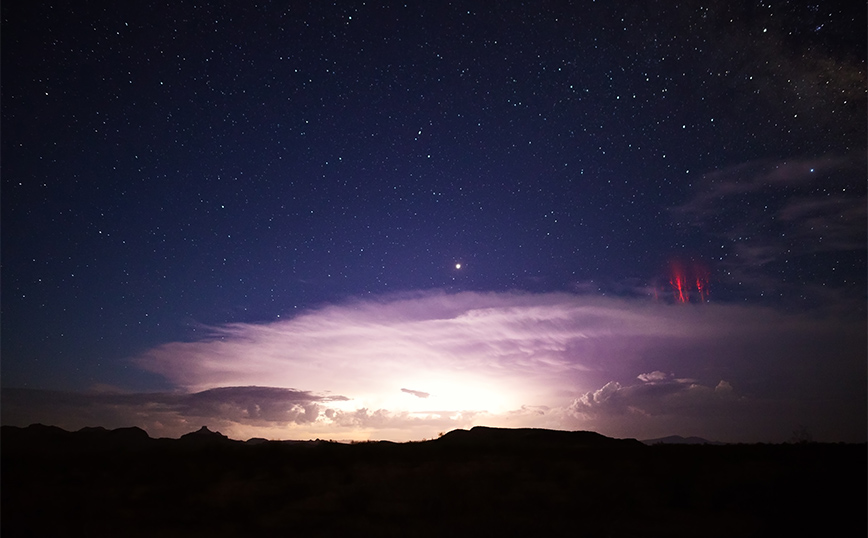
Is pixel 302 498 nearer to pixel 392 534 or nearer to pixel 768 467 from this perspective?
pixel 392 534

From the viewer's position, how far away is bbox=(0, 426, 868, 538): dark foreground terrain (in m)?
12.5

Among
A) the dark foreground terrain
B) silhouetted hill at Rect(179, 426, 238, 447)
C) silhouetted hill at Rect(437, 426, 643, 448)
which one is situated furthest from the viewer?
silhouetted hill at Rect(179, 426, 238, 447)

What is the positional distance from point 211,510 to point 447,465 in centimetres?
904

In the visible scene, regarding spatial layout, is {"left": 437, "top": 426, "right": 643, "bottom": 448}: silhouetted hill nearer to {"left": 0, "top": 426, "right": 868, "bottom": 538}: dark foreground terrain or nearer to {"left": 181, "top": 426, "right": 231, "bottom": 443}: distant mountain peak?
{"left": 0, "top": 426, "right": 868, "bottom": 538}: dark foreground terrain

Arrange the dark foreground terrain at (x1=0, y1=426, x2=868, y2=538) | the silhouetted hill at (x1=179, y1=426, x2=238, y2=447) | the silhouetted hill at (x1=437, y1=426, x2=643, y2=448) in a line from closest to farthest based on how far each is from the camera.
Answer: the dark foreground terrain at (x1=0, y1=426, x2=868, y2=538) < the silhouetted hill at (x1=437, y1=426, x2=643, y2=448) < the silhouetted hill at (x1=179, y1=426, x2=238, y2=447)

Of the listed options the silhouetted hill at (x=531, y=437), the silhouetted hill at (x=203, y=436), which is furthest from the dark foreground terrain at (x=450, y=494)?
the silhouetted hill at (x=203, y=436)

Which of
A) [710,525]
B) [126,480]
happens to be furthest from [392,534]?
[126,480]

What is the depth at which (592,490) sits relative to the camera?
15484mm

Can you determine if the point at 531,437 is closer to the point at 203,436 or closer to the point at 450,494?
the point at 450,494

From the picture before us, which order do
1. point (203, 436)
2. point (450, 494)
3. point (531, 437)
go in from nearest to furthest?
point (450, 494)
point (531, 437)
point (203, 436)

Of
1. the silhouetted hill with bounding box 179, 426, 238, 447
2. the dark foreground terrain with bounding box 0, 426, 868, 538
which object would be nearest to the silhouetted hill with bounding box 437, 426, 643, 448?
the dark foreground terrain with bounding box 0, 426, 868, 538

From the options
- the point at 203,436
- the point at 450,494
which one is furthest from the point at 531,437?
the point at 203,436

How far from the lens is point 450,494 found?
1534 cm

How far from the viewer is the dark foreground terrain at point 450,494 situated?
12.5 m
